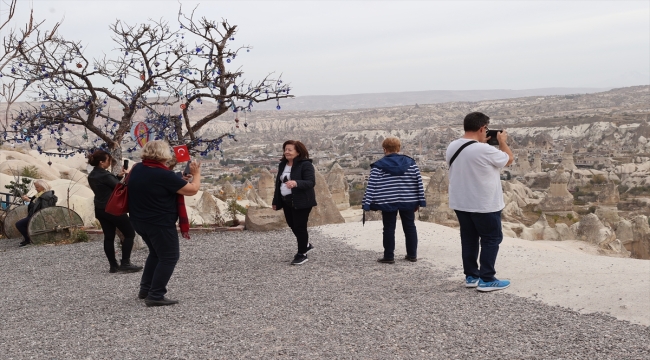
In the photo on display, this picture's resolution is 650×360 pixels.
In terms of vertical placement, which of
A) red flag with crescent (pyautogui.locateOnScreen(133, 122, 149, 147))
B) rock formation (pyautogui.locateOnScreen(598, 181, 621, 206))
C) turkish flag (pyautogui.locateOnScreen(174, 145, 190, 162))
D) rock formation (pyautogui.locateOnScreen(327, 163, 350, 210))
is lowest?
rock formation (pyautogui.locateOnScreen(598, 181, 621, 206))

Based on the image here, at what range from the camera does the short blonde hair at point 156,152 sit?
17.5 feet

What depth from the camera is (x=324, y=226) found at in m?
10.5

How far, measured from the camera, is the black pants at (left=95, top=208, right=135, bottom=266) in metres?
6.91

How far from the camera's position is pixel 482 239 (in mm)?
5848

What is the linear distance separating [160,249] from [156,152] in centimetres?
82

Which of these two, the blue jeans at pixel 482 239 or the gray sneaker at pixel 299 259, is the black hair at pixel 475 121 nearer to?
the blue jeans at pixel 482 239

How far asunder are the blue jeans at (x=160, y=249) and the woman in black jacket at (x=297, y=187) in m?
1.74

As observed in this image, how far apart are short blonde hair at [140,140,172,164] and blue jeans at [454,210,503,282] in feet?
8.56

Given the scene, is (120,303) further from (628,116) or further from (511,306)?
(628,116)

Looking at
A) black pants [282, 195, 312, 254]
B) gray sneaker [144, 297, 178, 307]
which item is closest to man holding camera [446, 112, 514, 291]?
black pants [282, 195, 312, 254]

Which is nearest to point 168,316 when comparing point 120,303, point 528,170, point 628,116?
point 120,303

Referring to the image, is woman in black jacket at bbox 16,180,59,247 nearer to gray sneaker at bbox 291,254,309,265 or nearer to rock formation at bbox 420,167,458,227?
gray sneaker at bbox 291,254,309,265

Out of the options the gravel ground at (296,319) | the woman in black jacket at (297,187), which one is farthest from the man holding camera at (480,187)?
the woman in black jacket at (297,187)

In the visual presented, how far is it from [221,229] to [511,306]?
19.0ft
